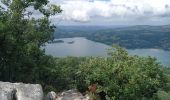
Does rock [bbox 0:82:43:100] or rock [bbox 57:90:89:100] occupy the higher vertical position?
rock [bbox 0:82:43:100]

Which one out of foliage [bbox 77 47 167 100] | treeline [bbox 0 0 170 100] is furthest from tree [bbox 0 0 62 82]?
foliage [bbox 77 47 167 100]

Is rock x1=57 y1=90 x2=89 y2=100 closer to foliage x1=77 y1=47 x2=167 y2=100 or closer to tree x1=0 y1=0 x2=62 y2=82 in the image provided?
foliage x1=77 y1=47 x2=167 y2=100

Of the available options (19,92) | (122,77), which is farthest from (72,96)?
(19,92)

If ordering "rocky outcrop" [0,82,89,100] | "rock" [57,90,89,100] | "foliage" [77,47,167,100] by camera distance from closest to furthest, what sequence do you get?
1. "rocky outcrop" [0,82,89,100]
2. "rock" [57,90,89,100]
3. "foliage" [77,47,167,100]

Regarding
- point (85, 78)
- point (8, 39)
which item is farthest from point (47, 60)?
point (85, 78)

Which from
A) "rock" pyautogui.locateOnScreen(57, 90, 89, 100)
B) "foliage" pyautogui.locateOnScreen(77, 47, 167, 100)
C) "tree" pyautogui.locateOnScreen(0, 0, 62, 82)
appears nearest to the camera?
"rock" pyautogui.locateOnScreen(57, 90, 89, 100)

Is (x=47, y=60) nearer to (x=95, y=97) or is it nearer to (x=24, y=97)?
(x=95, y=97)

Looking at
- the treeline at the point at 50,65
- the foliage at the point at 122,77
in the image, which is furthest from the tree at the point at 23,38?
the foliage at the point at 122,77
